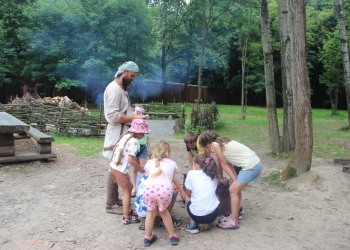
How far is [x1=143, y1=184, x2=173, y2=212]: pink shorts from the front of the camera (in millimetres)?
3266

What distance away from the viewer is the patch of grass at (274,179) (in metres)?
5.51

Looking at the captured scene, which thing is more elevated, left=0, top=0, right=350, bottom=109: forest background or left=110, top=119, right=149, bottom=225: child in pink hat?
left=0, top=0, right=350, bottom=109: forest background

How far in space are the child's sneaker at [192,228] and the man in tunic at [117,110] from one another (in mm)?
896

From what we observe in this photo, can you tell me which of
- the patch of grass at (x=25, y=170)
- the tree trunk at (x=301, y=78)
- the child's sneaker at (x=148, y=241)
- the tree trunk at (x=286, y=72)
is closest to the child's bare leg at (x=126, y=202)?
the child's sneaker at (x=148, y=241)

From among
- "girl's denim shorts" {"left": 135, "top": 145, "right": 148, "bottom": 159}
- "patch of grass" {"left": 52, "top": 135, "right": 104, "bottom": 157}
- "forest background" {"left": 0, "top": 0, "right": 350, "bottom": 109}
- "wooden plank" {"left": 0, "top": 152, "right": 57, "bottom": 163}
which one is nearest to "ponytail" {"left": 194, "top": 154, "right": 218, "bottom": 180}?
"girl's denim shorts" {"left": 135, "top": 145, "right": 148, "bottom": 159}

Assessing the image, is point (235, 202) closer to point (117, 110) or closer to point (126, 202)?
point (126, 202)

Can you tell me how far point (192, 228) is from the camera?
144 inches

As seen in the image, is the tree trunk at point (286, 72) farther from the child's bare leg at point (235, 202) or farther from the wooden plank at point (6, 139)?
the wooden plank at point (6, 139)

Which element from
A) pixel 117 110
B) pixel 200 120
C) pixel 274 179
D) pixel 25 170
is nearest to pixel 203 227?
pixel 117 110

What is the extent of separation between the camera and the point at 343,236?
3605 mm

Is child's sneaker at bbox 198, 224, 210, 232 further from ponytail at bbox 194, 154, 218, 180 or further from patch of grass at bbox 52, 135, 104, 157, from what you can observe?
patch of grass at bbox 52, 135, 104, 157

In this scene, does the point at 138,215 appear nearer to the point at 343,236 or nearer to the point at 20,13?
the point at 343,236

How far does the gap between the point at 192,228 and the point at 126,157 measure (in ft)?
3.46

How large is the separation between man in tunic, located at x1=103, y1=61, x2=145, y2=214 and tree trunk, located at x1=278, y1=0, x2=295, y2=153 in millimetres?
4648
